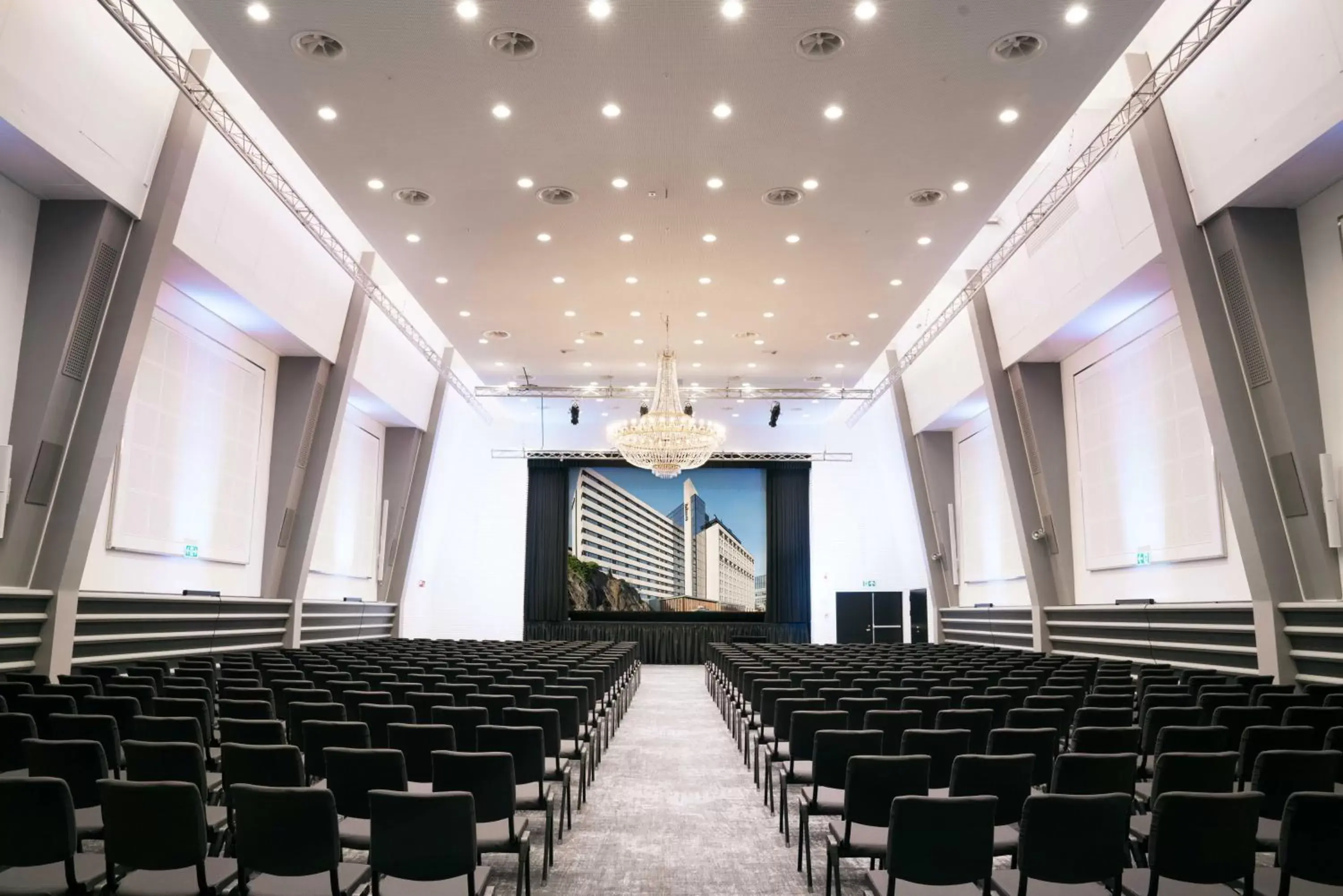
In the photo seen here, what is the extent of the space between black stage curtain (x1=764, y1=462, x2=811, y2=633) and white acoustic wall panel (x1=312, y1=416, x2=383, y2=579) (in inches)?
418

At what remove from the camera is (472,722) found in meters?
5.57

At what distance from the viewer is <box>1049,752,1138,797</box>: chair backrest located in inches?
157

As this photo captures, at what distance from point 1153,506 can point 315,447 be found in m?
13.2

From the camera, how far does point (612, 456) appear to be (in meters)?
24.1

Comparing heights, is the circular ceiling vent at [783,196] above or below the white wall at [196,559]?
above

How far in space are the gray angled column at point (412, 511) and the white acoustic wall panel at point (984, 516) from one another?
11.7m

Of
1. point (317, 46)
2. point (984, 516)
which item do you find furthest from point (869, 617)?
point (317, 46)

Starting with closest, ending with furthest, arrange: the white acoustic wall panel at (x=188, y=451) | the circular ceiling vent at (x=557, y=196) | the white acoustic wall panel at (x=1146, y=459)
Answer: the circular ceiling vent at (x=557, y=196), the white acoustic wall panel at (x=1146, y=459), the white acoustic wall panel at (x=188, y=451)

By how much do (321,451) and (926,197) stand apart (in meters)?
10.5

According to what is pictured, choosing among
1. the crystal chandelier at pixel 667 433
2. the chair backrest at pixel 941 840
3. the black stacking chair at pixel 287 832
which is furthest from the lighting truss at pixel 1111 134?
the black stacking chair at pixel 287 832

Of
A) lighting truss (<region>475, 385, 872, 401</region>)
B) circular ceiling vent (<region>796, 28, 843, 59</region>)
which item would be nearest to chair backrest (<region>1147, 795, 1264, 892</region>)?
circular ceiling vent (<region>796, 28, 843, 59</region>)

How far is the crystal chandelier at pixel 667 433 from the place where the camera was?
15.1 m

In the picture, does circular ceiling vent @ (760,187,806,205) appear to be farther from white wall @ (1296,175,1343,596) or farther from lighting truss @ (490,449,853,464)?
lighting truss @ (490,449,853,464)

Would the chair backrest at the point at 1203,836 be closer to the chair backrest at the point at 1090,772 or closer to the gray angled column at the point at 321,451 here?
the chair backrest at the point at 1090,772
